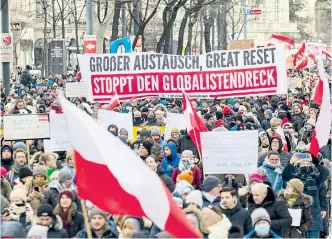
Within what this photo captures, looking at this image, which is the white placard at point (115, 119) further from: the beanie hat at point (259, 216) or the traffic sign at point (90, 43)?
the traffic sign at point (90, 43)

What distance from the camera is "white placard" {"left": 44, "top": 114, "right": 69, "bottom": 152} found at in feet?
54.4

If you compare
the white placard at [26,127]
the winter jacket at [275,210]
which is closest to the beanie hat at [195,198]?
the winter jacket at [275,210]

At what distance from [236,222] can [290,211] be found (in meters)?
1.34

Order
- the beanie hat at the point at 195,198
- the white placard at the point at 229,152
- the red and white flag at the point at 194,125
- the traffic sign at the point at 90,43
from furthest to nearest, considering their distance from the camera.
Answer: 1. the traffic sign at the point at 90,43
2. the red and white flag at the point at 194,125
3. the white placard at the point at 229,152
4. the beanie hat at the point at 195,198

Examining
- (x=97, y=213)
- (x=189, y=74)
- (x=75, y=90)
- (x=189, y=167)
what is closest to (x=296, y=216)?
(x=189, y=167)

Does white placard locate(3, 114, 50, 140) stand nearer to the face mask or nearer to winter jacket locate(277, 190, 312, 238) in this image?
winter jacket locate(277, 190, 312, 238)

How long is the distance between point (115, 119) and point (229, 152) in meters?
5.53

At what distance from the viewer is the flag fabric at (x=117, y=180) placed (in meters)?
8.02

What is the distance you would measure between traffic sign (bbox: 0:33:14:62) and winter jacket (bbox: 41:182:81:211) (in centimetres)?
1829

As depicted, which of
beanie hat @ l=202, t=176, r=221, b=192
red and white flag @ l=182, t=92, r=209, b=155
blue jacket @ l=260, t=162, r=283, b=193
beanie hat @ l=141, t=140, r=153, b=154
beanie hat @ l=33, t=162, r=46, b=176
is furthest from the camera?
beanie hat @ l=141, t=140, r=153, b=154

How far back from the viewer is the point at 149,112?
75.5ft

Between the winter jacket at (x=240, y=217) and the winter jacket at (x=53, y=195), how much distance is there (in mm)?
1364

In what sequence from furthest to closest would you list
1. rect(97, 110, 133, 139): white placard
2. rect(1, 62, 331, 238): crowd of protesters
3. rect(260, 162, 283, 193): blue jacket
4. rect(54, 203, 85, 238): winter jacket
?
rect(97, 110, 133, 139): white placard → rect(260, 162, 283, 193): blue jacket → rect(54, 203, 85, 238): winter jacket → rect(1, 62, 331, 238): crowd of protesters

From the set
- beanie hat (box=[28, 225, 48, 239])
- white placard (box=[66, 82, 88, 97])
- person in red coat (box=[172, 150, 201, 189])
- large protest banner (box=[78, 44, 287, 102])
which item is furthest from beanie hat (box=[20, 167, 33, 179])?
white placard (box=[66, 82, 88, 97])
